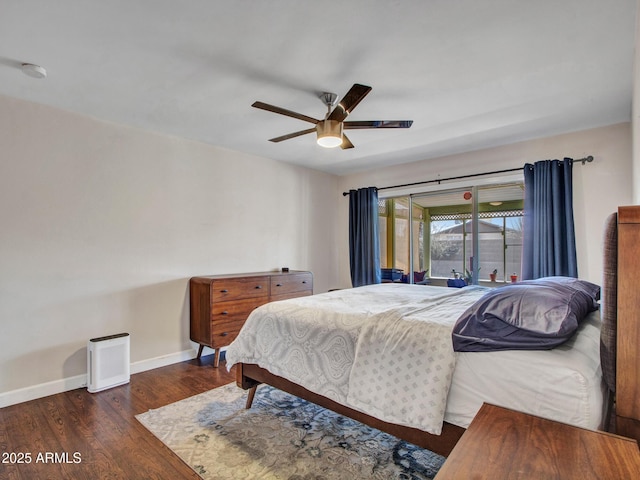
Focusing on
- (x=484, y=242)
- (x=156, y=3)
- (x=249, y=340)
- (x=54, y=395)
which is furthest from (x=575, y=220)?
(x=54, y=395)

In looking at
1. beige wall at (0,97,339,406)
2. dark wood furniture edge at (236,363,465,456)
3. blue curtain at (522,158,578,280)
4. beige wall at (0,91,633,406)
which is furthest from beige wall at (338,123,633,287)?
beige wall at (0,97,339,406)

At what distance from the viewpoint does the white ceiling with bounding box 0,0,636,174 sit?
5.70 ft

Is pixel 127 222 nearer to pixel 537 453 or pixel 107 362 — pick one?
pixel 107 362

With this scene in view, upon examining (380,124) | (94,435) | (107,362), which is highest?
(380,124)

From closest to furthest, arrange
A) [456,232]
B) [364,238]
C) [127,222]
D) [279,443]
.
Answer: [279,443], [127,222], [456,232], [364,238]

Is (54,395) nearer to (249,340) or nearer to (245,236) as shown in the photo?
(249,340)

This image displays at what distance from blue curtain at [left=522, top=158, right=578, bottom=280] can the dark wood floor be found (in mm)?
3354

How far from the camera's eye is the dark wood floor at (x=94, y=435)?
1.83 meters

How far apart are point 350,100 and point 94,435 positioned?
2.73 meters

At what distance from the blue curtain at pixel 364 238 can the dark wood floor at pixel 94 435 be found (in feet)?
8.46

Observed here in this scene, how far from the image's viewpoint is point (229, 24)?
183 cm

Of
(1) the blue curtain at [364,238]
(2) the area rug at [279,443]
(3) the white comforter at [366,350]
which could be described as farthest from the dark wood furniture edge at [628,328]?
(1) the blue curtain at [364,238]

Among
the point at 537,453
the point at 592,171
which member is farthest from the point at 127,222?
the point at 592,171

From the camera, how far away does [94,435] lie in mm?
2178
